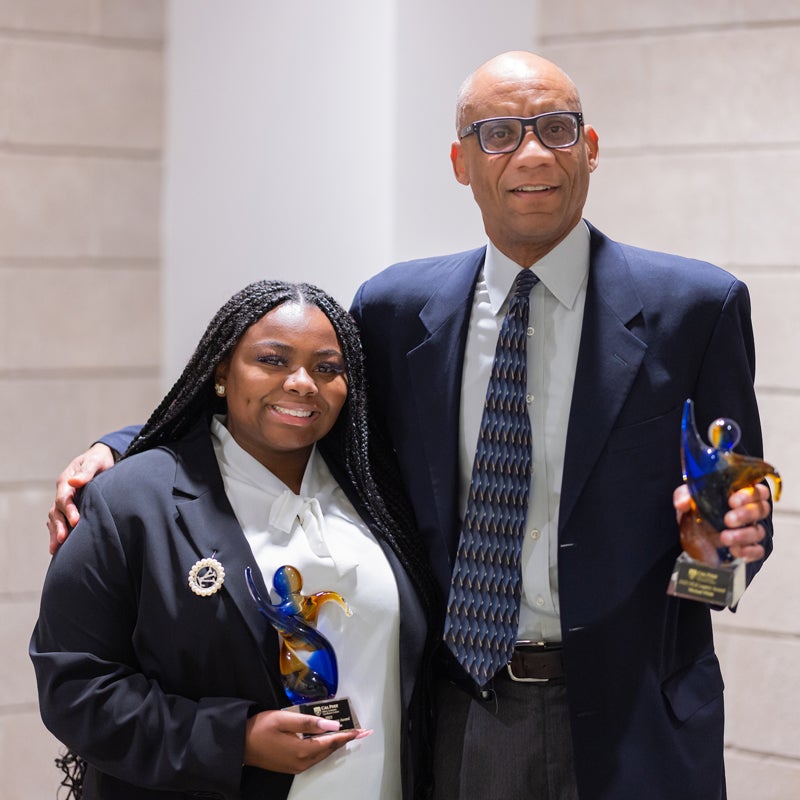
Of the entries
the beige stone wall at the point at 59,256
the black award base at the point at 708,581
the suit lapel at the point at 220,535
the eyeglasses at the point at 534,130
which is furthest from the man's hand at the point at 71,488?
the beige stone wall at the point at 59,256

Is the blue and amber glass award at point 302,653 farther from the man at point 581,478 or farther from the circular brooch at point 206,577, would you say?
the man at point 581,478

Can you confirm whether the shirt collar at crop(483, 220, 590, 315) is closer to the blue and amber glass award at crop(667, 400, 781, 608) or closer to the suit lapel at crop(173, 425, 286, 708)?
the blue and amber glass award at crop(667, 400, 781, 608)

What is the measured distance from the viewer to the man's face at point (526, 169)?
1931mm

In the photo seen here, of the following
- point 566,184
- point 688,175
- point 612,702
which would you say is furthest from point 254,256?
point 612,702

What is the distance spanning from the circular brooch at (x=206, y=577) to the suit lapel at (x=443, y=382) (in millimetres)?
379

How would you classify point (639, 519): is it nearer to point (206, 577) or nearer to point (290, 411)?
point (290, 411)

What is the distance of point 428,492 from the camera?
6.61ft

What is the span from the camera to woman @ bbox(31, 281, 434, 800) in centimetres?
179

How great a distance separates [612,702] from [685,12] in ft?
6.17

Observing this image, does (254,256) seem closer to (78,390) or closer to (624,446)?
(78,390)

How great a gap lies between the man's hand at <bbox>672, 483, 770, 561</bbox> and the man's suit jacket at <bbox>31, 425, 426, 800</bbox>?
2.20 ft

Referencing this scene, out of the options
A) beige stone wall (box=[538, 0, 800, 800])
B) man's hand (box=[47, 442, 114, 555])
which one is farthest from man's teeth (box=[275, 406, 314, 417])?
beige stone wall (box=[538, 0, 800, 800])

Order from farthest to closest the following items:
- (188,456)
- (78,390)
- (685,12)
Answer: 1. (78,390)
2. (685,12)
3. (188,456)

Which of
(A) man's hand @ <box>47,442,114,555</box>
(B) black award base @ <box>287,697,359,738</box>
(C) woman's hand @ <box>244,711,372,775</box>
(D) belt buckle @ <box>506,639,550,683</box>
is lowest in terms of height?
(C) woman's hand @ <box>244,711,372,775</box>
